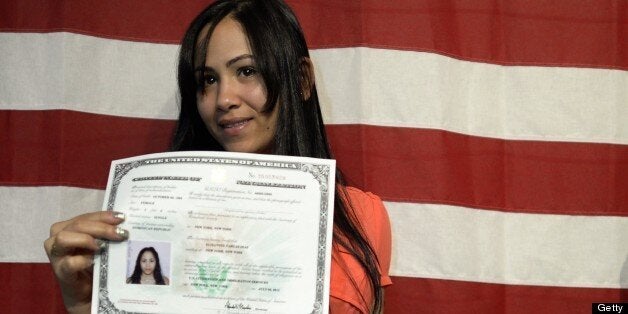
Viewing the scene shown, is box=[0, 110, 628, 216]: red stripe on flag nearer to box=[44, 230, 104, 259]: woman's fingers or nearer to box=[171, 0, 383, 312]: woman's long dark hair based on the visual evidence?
box=[171, 0, 383, 312]: woman's long dark hair

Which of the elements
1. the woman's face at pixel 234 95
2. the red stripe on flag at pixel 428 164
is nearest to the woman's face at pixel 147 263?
the woman's face at pixel 234 95

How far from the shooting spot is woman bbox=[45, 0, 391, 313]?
3.70ft

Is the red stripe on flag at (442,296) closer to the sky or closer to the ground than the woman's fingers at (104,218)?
closer to the ground

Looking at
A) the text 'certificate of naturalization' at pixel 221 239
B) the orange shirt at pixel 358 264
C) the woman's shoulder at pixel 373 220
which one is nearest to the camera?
the text 'certificate of naturalization' at pixel 221 239

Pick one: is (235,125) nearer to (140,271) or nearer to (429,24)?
(140,271)

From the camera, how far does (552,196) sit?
4.83 feet

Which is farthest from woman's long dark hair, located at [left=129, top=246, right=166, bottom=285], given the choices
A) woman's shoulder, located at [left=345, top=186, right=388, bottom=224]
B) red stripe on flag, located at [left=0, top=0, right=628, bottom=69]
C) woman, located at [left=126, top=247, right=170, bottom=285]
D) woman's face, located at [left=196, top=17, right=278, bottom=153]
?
red stripe on flag, located at [left=0, top=0, right=628, bottom=69]

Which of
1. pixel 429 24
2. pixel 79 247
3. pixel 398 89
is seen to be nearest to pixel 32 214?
pixel 79 247

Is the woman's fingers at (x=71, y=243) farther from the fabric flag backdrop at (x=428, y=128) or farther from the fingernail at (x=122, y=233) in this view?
the fabric flag backdrop at (x=428, y=128)

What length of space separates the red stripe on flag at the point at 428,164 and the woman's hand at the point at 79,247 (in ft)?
1.34

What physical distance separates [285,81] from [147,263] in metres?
0.35

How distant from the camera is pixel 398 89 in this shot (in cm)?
147

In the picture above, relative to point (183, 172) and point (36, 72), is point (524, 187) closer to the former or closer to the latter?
point (183, 172)

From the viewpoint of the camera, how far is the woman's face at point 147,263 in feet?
3.27
